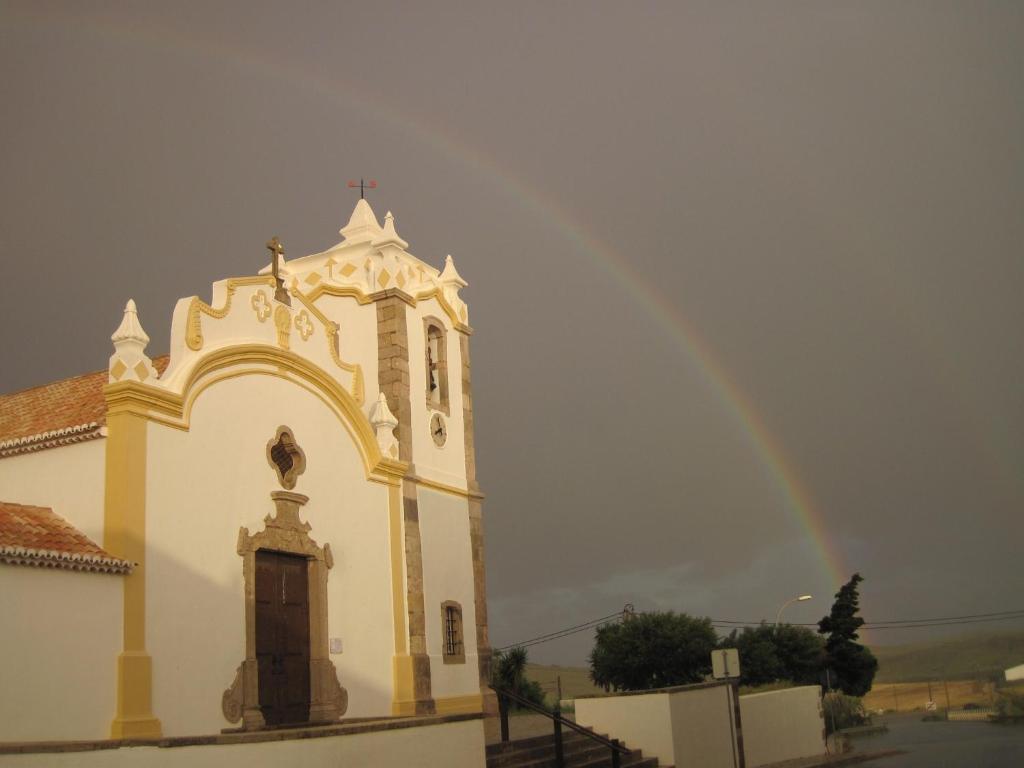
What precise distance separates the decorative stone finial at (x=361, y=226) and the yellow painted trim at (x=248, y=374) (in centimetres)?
534

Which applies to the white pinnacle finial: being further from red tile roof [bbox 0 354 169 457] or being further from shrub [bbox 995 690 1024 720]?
shrub [bbox 995 690 1024 720]

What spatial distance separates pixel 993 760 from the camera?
2325 cm

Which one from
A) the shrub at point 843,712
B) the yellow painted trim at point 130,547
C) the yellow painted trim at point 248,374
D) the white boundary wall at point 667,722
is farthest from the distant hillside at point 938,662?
the yellow painted trim at point 130,547

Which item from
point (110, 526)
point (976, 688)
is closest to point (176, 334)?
point (110, 526)

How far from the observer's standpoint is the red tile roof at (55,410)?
15.8 metres

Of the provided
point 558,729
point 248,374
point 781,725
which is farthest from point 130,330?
point 781,725

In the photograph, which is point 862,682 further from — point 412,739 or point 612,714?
point 412,739

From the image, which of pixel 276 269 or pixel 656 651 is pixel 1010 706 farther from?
pixel 276 269

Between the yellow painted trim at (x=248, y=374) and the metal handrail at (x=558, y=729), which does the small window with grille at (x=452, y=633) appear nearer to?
the metal handrail at (x=558, y=729)

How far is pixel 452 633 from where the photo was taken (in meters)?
23.0

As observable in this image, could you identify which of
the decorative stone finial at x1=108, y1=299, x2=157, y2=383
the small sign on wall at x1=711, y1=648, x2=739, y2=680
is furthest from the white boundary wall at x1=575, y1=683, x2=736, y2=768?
the decorative stone finial at x1=108, y1=299, x2=157, y2=383

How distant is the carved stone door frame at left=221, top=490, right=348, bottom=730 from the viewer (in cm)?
1662

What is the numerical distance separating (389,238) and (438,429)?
169 inches

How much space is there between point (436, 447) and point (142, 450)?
944cm
